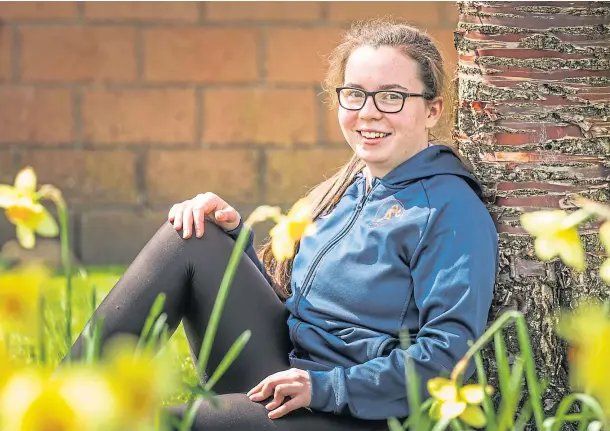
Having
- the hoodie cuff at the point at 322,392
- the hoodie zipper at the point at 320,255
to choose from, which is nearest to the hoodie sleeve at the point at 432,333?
the hoodie cuff at the point at 322,392

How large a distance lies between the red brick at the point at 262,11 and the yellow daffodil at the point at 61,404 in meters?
4.48

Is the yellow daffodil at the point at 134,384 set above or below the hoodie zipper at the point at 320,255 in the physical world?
above

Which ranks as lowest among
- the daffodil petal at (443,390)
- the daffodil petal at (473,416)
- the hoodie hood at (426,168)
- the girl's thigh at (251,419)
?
the girl's thigh at (251,419)

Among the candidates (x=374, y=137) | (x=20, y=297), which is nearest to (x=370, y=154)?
(x=374, y=137)

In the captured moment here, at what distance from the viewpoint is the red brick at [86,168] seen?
5.39 m

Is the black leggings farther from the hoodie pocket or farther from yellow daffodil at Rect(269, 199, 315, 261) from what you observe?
yellow daffodil at Rect(269, 199, 315, 261)

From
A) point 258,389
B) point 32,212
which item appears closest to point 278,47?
point 258,389

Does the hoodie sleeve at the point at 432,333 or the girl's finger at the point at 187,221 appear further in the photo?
the girl's finger at the point at 187,221

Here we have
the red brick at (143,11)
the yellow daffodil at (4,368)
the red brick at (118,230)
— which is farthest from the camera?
the red brick at (118,230)

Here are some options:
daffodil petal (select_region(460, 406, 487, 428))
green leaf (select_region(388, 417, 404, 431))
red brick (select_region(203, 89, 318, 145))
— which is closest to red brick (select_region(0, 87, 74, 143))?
red brick (select_region(203, 89, 318, 145))

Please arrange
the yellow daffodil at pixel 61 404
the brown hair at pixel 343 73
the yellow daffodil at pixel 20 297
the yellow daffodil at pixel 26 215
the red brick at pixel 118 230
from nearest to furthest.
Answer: the yellow daffodil at pixel 61 404 < the yellow daffodil at pixel 20 297 < the yellow daffodil at pixel 26 215 < the brown hair at pixel 343 73 < the red brick at pixel 118 230

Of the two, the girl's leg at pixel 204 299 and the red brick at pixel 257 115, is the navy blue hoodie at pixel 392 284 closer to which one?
the girl's leg at pixel 204 299

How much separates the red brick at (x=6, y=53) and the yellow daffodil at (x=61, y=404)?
15.1 ft

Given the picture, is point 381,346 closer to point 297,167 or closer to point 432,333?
point 432,333
